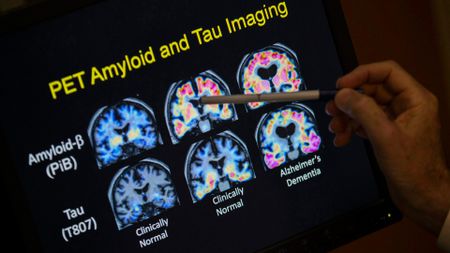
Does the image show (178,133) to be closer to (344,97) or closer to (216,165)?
(216,165)

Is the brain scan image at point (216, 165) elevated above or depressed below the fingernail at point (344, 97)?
below

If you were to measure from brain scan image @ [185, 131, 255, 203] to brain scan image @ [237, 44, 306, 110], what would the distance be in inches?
2.9

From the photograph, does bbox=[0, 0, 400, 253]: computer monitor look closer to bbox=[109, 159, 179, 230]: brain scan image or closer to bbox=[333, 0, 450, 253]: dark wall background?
bbox=[109, 159, 179, 230]: brain scan image

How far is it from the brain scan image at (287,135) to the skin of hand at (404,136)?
0.04m

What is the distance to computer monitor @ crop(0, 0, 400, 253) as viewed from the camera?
88 cm

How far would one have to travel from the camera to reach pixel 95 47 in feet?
2.95

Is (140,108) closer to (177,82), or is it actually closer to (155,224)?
(177,82)

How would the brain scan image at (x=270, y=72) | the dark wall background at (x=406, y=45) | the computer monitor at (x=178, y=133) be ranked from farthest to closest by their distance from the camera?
the dark wall background at (x=406, y=45) → the brain scan image at (x=270, y=72) → the computer monitor at (x=178, y=133)

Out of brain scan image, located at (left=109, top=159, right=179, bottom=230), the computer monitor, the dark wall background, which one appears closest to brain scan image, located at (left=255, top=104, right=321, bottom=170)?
Answer: the computer monitor

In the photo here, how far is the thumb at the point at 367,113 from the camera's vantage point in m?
0.92

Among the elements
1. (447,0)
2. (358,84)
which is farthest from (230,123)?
(447,0)

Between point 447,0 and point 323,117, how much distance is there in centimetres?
50

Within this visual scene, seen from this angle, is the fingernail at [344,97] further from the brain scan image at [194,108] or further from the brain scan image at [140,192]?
the brain scan image at [140,192]

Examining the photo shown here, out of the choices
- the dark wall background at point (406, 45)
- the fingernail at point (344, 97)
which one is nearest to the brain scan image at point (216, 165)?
the fingernail at point (344, 97)
